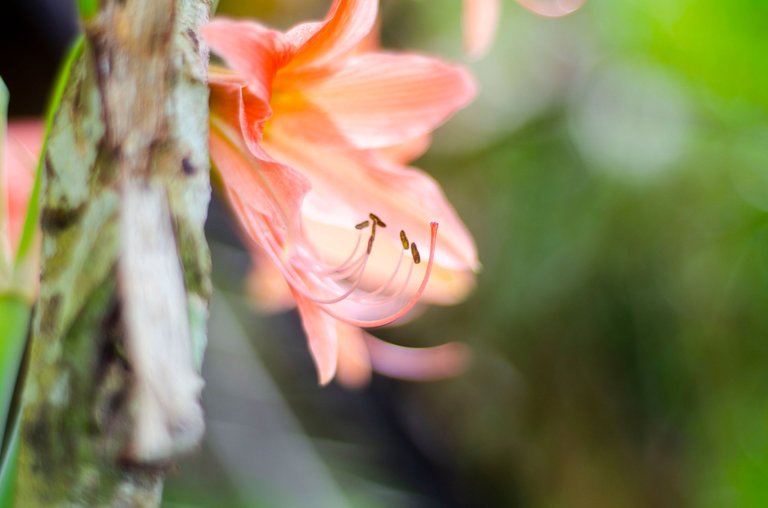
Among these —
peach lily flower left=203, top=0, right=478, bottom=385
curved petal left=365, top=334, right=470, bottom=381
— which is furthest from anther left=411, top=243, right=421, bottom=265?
curved petal left=365, top=334, right=470, bottom=381

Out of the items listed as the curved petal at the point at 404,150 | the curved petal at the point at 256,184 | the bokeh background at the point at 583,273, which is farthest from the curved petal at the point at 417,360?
the curved petal at the point at 256,184

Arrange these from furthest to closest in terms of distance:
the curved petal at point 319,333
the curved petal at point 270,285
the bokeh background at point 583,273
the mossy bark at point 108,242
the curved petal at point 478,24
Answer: the bokeh background at point 583,273
the curved petal at point 270,285
the curved petal at point 478,24
the curved petal at point 319,333
the mossy bark at point 108,242

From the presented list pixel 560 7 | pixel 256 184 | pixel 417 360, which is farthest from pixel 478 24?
pixel 417 360

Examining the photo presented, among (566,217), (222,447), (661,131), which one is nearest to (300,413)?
(222,447)

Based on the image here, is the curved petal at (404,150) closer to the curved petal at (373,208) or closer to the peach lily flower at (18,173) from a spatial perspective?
the curved petal at (373,208)

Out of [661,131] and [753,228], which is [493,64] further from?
[753,228]

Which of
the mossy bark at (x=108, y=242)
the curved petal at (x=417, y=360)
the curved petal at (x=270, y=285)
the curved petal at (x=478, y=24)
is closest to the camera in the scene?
the mossy bark at (x=108, y=242)

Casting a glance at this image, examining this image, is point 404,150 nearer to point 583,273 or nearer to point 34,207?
point 34,207
